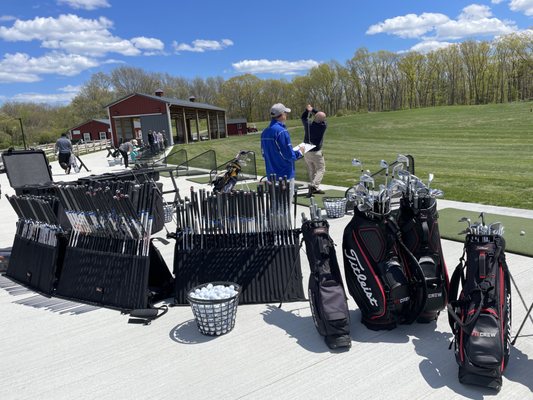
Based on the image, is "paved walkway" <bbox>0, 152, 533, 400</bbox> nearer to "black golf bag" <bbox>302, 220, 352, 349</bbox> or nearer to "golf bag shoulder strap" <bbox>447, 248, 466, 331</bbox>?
"black golf bag" <bbox>302, 220, 352, 349</bbox>

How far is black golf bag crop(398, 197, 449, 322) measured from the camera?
3207 mm

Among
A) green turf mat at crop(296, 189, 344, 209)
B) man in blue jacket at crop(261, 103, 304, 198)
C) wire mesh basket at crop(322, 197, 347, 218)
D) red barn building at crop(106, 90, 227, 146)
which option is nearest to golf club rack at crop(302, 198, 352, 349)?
man in blue jacket at crop(261, 103, 304, 198)

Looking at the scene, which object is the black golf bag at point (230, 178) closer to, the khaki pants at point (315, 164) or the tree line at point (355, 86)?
the khaki pants at point (315, 164)

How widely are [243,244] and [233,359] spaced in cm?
122

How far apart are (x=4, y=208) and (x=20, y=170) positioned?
2.32m

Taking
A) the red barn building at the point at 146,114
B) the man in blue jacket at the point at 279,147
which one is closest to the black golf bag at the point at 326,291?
the man in blue jacket at the point at 279,147

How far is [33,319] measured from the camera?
3916mm

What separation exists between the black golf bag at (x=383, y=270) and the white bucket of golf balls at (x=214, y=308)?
989 mm

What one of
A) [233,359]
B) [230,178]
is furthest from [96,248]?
[230,178]

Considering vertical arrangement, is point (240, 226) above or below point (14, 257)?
above

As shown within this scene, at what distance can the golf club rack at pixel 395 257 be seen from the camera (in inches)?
125

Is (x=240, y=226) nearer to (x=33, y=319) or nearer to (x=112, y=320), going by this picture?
(x=112, y=320)

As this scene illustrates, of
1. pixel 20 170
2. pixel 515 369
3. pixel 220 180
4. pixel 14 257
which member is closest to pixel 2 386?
pixel 14 257

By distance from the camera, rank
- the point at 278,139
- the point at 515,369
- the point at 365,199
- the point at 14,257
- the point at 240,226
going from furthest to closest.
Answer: the point at 278,139, the point at 14,257, the point at 240,226, the point at 365,199, the point at 515,369
